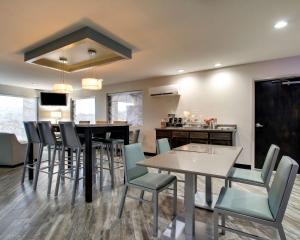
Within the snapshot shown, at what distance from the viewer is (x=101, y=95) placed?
7125 mm

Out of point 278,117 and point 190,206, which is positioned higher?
point 278,117

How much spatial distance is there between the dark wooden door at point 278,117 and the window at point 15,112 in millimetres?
8007

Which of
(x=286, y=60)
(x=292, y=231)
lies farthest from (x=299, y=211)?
(x=286, y=60)

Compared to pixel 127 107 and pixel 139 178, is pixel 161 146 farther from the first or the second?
pixel 127 107

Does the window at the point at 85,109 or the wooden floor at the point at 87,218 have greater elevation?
the window at the point at 85,109

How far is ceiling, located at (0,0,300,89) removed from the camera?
2.04m

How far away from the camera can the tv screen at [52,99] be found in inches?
253

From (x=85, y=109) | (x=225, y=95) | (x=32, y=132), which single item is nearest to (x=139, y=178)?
(x=32, y=132)

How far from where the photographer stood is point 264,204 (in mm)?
1555

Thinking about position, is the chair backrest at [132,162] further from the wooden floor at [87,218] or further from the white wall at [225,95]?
the white wall at [225,95]

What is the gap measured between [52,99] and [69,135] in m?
4.53

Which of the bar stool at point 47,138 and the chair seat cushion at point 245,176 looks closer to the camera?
the chair seat cushion at point 245,176

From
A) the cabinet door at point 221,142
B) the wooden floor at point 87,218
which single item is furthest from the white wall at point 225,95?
the wooden floor at point 87,218

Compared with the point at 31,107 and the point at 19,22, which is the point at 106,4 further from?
the point at 31,107
